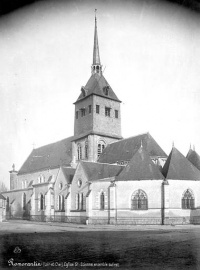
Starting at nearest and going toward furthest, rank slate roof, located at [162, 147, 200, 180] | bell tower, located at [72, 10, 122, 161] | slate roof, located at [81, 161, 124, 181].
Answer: slate roof, located at [162, 147, 200, 180], slate roof, located at [81, 161, 124, 181], bell tower, located at [72, 10, 122, 161]

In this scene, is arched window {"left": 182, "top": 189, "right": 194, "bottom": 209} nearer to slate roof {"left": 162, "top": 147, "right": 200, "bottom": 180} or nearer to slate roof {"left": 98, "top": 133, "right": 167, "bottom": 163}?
slate roof {"left": 162, "top": 147, "right": 200, "bottom": 180}

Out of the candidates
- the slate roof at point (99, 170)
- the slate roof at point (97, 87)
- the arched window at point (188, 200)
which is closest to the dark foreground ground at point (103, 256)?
the arched window at point (188, 200)

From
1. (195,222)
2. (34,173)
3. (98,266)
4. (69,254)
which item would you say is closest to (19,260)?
(69,254)

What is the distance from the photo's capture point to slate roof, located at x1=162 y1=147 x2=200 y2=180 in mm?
33312

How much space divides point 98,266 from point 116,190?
911 inches

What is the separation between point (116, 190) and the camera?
33656 millimetres

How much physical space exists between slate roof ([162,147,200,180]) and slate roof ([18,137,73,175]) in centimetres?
1945

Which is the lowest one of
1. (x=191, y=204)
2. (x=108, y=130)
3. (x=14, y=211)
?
(x=14, y=211)

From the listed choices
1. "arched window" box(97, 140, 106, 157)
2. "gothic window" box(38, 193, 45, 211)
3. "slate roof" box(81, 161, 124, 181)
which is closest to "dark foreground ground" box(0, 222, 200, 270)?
"slate roof" box(81, 161, 124, 181)

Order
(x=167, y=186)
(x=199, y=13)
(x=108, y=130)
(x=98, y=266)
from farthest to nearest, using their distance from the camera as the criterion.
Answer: (x=108, y=130)
(x=167, y=186)
(x=199, y=13)
(x=98, y=266)

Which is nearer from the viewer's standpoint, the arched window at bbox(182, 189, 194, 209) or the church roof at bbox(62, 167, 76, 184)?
the arched window at bbox(182, 189, 194, 209)

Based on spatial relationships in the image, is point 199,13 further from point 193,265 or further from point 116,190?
point 116,190

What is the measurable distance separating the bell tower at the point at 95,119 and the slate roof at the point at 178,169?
1384 cm

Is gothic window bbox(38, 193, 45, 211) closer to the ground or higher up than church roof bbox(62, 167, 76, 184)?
closer to the ground
